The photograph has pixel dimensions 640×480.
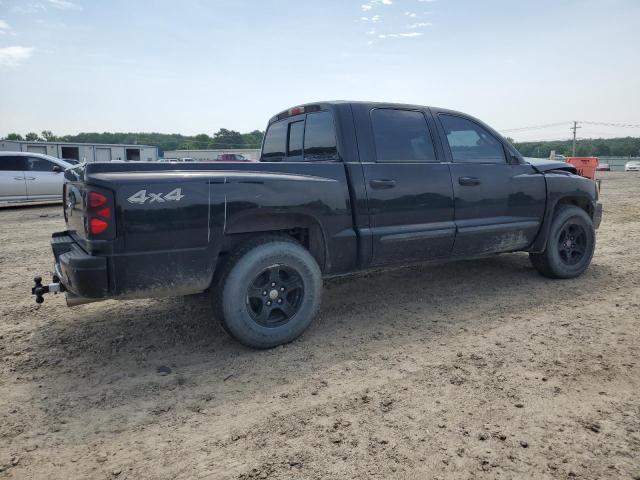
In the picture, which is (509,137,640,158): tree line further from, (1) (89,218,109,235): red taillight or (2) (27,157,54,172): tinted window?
(1) (89,218,109,235): red taillight

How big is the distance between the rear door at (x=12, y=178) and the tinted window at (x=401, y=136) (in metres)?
11.7

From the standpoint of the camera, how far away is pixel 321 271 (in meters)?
3.68

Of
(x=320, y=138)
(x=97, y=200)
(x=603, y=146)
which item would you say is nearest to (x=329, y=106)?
(x=320, y=138)

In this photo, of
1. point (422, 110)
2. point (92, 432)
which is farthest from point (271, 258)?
point (422, 110)

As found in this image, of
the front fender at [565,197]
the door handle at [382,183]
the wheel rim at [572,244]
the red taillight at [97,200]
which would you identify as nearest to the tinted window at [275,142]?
the door handle at [382,183]

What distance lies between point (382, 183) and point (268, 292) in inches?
53.2

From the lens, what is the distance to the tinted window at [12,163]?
1171 cm

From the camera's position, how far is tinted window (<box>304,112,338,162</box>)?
12.7 feet

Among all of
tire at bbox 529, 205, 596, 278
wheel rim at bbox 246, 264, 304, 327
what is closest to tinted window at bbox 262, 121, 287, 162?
wheel rim at bbox 246, 264, 304, 327

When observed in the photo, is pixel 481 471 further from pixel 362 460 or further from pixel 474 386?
pixel 474 386

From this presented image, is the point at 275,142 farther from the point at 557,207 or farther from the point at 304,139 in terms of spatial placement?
the point at 557,207

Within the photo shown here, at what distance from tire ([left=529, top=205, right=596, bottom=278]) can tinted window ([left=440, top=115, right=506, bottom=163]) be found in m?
1.03

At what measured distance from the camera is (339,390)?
2.74 meters

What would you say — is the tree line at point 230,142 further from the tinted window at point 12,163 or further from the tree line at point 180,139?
the tinted window at point 12,163
